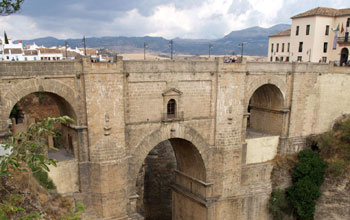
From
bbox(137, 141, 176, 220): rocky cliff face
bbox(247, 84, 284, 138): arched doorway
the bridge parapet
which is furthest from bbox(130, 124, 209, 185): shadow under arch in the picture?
bbox(137, 141, 176, 220): rocky cliff face

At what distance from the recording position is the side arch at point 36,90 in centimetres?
1368

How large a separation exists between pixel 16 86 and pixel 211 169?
12459 millimetres

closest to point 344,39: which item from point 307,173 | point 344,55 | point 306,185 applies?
point 344,55

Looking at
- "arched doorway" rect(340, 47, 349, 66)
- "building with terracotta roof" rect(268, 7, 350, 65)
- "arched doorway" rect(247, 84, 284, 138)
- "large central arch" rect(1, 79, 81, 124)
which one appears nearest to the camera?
"large central arch" rect(1, 79, 81, 124)

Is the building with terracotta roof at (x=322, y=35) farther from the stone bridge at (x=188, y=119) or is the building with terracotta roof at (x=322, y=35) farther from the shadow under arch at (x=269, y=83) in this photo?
the shadow under arch at (x=269, y=83)

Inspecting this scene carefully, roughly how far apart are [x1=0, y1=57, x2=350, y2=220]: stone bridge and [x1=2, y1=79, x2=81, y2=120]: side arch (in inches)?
1.8

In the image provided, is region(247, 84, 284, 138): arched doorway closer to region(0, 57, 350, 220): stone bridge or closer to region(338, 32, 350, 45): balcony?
region(0, 57, 350, 220): stone bridge

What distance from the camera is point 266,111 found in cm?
2362

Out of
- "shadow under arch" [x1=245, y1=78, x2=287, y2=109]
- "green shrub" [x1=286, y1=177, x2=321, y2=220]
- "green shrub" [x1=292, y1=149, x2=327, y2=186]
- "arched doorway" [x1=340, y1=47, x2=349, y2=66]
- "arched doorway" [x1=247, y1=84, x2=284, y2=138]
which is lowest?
"green shrub" [x1=286, y1=177, x2=321, y2=220]

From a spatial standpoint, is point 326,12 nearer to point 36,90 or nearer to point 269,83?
point 269,83

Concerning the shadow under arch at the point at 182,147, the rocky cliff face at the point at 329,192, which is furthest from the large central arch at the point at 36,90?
the rocky cliff face at the point at 329,192

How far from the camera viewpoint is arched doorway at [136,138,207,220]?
20562mm

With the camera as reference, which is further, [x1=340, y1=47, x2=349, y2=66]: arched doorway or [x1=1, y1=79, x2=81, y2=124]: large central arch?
[x1=340, y1=47, x2=349, y2=66]: arched doorway

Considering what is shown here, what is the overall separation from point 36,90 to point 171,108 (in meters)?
7.44
